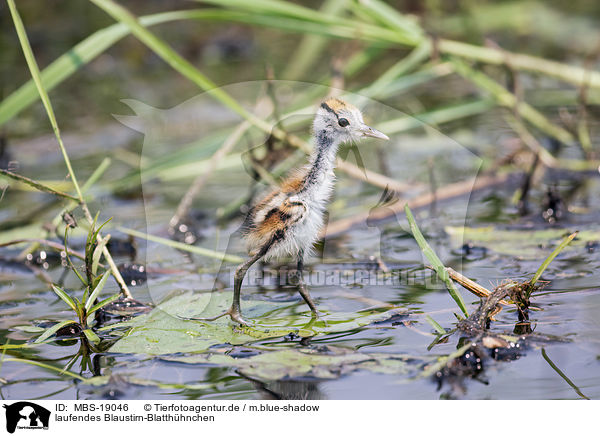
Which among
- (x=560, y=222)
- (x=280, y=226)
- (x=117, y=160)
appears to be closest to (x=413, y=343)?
(x=280, y=226)

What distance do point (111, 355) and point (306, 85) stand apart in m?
5.15

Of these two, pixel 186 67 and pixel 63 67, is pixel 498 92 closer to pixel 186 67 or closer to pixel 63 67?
pixel 186 67

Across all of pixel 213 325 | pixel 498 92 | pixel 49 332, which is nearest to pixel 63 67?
pixel 49 332

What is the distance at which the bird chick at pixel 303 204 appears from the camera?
131 inches

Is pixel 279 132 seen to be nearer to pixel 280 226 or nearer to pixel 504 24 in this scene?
pixel 280 226

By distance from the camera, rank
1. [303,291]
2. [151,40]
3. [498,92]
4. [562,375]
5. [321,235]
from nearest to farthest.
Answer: [562,375] < [303,291] < [151,40] < [321,235] < [498,92]

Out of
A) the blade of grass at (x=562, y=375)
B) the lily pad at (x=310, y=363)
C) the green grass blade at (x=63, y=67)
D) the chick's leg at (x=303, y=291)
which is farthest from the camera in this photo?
the green grass blade at (x=63, y=67)

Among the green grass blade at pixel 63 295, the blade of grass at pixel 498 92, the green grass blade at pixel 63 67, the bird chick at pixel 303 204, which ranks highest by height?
the blade of grass at pixel 498 92

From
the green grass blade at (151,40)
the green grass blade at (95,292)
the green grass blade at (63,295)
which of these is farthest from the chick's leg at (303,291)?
the green grass blade at (151,40)

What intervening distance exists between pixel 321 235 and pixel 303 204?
1.12 metres

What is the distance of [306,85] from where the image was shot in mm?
7805

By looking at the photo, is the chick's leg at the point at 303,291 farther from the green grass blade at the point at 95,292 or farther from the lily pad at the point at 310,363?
the green grass blade at the point at 95,292

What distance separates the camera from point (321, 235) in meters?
4.44

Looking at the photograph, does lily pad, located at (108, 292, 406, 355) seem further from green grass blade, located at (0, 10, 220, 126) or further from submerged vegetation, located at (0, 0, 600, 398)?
green grass blade, located at (0, 10, 220, 126)
